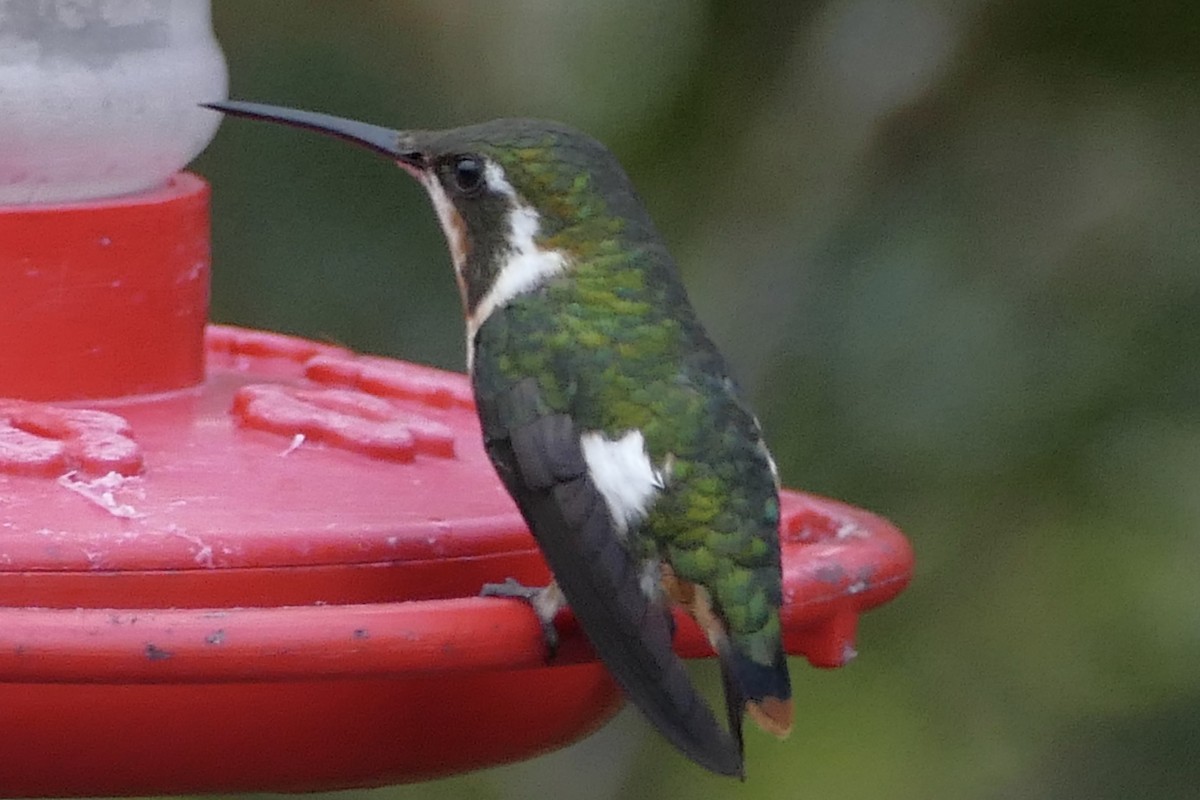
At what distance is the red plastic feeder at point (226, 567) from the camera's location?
1918 millimetres

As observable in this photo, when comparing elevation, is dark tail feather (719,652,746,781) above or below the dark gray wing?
below

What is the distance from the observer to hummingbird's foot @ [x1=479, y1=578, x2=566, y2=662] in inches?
82.6

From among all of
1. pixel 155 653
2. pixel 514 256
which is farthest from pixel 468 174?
pixel 155 653

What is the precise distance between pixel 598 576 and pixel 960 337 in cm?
205

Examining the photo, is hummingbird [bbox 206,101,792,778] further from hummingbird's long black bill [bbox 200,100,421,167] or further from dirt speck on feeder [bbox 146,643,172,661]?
dirt speck on feeder [bbox 146,643,172,661]

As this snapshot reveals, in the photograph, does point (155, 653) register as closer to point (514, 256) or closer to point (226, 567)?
point (226, 567)

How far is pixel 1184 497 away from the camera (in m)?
4.04

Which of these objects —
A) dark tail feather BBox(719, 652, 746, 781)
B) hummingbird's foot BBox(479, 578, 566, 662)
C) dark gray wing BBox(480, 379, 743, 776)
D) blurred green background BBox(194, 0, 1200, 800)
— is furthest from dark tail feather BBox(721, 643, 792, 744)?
blurred green background BBox(194, 0, 1200, 800)

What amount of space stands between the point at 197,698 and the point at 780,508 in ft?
3.00

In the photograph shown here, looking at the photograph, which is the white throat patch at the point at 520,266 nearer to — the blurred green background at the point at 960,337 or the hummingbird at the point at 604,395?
the hummingbird at the point at 604,395

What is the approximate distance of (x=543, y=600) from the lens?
2141 millimetres

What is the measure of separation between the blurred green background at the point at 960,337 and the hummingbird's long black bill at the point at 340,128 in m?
1.61

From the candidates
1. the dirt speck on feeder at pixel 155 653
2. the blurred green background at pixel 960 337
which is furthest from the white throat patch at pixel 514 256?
the blurred green background at pixel 960 337

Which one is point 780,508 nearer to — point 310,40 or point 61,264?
point 61,264
